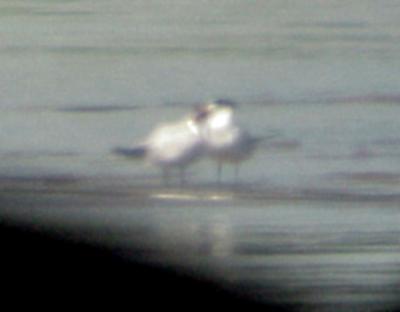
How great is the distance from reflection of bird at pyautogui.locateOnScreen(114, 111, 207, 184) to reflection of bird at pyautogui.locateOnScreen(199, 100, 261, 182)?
29 mm

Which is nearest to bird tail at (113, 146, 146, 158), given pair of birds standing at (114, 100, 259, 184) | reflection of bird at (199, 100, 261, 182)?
pair of birds standing at (114, 100, 259, 184)

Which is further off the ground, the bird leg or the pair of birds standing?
the pair of birds standing

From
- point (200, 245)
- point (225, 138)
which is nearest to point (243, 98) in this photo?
point (225, 138)

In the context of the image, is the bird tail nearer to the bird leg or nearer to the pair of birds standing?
the pair of birds standing

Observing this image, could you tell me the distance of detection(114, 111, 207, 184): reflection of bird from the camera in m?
3.04

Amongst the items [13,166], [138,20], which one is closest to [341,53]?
[138,20]

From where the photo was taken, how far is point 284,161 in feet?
10.8

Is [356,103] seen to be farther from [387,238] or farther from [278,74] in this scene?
[387,238]

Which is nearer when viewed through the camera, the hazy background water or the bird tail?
the hazy background water

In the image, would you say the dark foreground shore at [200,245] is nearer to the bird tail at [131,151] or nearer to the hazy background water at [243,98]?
the hazy background water at [243,98]

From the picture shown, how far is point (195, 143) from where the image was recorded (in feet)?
10.5

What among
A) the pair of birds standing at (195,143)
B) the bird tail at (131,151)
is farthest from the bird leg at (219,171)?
the bird tail at (131,151)

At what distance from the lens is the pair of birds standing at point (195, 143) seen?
3031 millimetres

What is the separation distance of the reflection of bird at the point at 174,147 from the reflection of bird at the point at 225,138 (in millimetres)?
29
